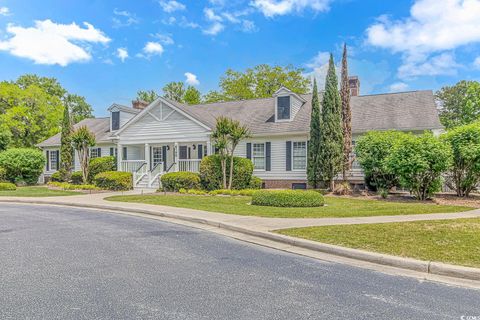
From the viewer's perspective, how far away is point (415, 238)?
271 inches

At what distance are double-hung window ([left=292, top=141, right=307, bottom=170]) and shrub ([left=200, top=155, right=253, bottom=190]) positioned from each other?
2.83 meters

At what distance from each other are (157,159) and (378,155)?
1511 centimetres

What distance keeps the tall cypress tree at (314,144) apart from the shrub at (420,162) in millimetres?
4562

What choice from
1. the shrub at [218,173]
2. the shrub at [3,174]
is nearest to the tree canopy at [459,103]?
the shrub at [218,173]

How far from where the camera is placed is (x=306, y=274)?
17.0 feet

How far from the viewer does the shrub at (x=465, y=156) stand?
1305cm

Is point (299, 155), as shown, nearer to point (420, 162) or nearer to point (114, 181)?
point (420, 162)

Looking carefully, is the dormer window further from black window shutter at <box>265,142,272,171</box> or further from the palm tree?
the palm tree

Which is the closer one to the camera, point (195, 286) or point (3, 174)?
point (195, 286)

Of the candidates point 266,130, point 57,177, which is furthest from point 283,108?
point 57,177

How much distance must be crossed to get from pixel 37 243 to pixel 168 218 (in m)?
3.97

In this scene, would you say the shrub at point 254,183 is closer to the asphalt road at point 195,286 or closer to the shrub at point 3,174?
the asphalt road at point 195,286

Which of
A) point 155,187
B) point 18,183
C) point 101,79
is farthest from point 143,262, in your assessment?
point 101,79

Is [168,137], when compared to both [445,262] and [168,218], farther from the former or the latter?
[445,262]
